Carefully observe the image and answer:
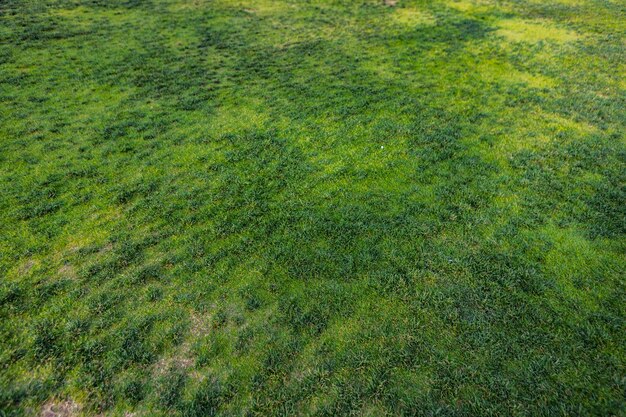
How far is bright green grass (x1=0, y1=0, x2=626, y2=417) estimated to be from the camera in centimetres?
427

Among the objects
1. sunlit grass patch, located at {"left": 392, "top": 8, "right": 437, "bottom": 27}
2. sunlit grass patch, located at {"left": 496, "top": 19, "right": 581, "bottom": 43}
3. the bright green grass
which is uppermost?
sunlit grass patch, located at {"left": 392, "top": 8, "right": 437, "bottom": 27}

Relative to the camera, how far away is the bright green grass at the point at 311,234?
427 cm

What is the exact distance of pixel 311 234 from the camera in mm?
6152

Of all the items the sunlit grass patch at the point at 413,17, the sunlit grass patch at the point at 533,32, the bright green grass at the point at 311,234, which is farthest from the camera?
the sunlit grass patch at the point at 413,17

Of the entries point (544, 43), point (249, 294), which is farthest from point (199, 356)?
point (544, 43)

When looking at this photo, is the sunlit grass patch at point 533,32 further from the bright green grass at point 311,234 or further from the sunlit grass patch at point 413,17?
the sunlit grass patch at point 413,17

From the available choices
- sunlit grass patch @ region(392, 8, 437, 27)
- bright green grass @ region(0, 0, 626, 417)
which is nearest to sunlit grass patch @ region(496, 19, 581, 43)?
bright green grass @ region(0, 0, 626, 417)

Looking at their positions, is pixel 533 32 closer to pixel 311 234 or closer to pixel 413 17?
pixel 413 17

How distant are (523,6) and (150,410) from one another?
69.3ft

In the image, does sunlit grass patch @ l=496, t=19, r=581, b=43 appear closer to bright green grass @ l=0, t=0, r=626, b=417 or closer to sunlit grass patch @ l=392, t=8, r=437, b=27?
bright green grass @ l=0, t=0, r=626, b=417

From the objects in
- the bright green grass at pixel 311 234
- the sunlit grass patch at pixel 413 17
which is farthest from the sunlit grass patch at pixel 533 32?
the sunlit grass patch at pixel 413 17

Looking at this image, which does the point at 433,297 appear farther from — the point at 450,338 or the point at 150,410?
the point at 150,410

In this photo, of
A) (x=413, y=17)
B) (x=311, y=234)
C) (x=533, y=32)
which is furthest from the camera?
(x=413, y=17)

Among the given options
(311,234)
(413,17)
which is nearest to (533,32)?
(413,17)
